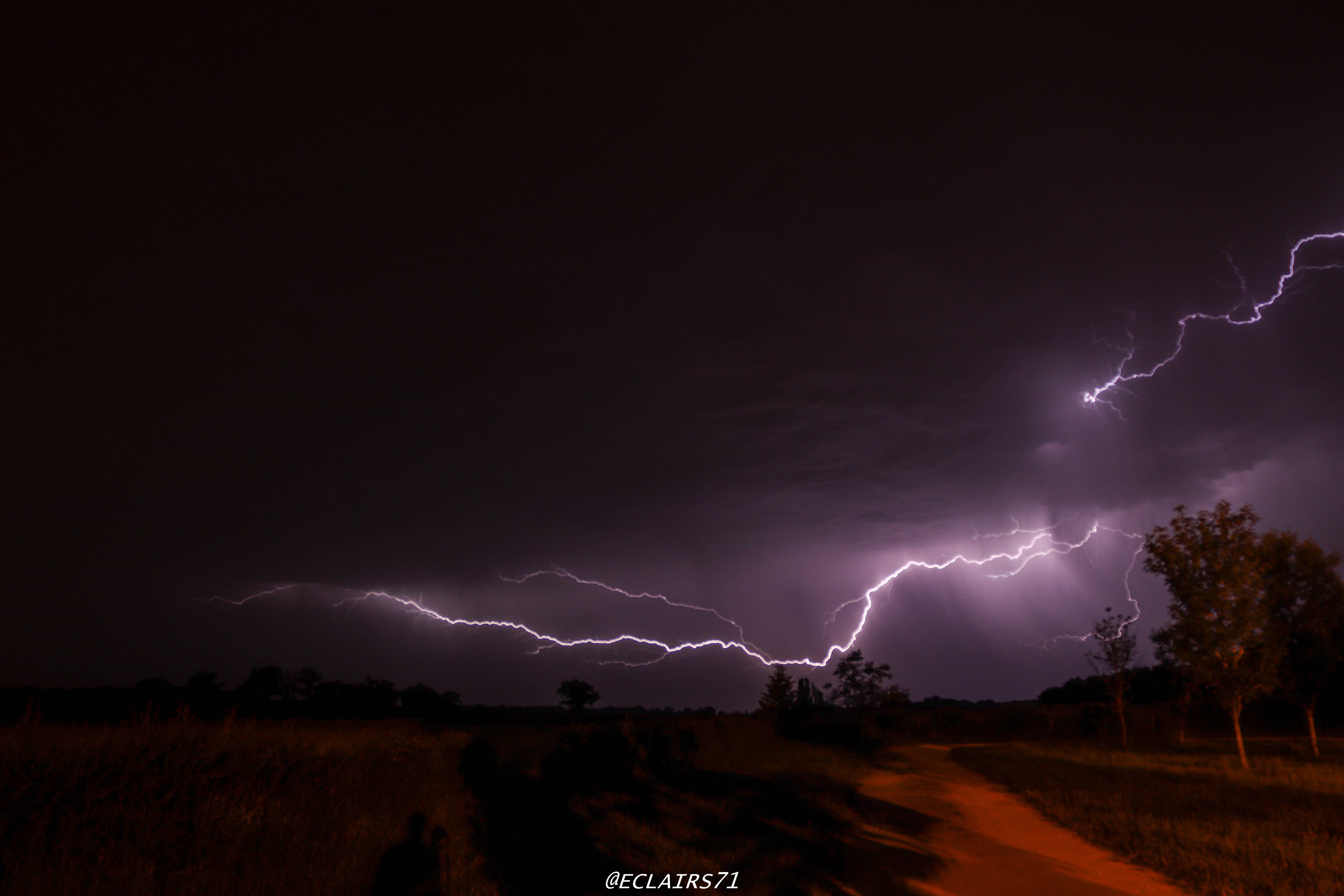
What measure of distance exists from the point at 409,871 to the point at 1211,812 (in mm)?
11634

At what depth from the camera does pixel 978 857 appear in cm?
870

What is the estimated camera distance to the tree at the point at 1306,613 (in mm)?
22703

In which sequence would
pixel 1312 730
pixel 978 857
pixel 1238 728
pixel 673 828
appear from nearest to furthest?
pixel 978 857, pixel 673 828, pixel 1238 728, pixel 1312 730

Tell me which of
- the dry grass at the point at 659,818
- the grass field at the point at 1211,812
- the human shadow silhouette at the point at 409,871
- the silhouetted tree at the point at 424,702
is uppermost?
the human shadow silhouette at the point at 409,871

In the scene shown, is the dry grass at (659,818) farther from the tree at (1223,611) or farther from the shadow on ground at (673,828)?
the tree at (1223,611)

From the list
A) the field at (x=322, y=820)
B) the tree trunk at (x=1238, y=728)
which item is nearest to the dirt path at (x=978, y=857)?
the field at (x=322, y=820)

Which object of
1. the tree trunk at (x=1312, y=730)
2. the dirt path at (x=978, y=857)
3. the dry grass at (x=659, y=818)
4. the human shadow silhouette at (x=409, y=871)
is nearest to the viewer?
the human shadow silhouette at (x=409, y=871)

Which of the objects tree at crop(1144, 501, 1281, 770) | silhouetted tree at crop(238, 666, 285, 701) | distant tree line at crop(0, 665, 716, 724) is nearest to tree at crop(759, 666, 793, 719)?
distant tree line at crop(0, 665, 716, 724)

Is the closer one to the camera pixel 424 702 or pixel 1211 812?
pixel 1211 812

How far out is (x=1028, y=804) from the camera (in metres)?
13.0

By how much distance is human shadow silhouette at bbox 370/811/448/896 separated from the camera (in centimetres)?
493

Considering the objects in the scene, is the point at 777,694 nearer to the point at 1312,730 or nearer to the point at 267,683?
the point at 1312,730

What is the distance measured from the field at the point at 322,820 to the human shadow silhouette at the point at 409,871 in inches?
38.0

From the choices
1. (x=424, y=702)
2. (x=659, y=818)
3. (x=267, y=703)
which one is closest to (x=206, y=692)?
(x=267, y=703)
